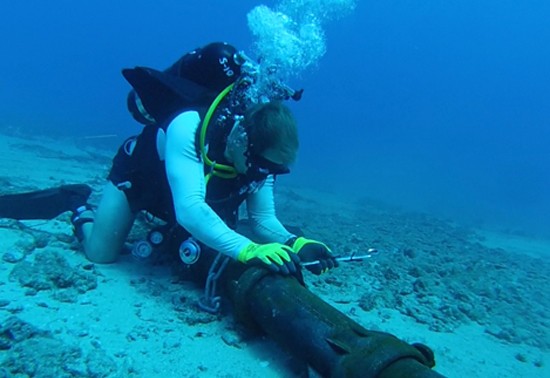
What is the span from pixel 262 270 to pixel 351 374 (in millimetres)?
869

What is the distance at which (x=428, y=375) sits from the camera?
65.6 inches

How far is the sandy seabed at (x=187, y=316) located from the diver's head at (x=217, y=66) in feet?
5.62

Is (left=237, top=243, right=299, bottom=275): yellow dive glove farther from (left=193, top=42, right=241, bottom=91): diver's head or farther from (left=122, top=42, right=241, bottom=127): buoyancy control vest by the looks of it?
(left=193, top=42, right=241, bottom=91): diver's head

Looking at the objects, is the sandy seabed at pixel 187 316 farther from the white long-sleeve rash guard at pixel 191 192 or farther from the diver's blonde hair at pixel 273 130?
the diver's blonde hair at pixel 273 130

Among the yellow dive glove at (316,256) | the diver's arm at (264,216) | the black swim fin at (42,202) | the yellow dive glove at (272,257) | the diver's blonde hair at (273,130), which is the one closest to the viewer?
the yellow dive glove at (272,257)

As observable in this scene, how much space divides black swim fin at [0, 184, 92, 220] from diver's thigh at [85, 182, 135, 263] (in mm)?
795

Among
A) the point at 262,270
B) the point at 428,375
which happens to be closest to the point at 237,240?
the point at 262,270

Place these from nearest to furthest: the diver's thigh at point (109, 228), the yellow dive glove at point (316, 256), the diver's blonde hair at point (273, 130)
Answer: the diver's blonde hair at point (273, 130), the yellow dive glove at point (316, 256), the diver's thigh at point (109, 228)

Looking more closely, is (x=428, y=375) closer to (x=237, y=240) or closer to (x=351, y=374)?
(x=351, y=374)

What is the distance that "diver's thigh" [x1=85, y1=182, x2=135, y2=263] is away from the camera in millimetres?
3346

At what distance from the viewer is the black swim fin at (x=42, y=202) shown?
3834 mm

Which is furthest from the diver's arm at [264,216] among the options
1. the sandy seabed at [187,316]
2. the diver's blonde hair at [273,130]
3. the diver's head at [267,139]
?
the diver's blonde hair at [273,130]

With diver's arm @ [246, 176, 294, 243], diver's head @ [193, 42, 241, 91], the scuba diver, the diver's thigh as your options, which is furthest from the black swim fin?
Answer: diver's head @ [193, 42, 241, 91]

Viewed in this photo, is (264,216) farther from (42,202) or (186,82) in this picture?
(42,202)
